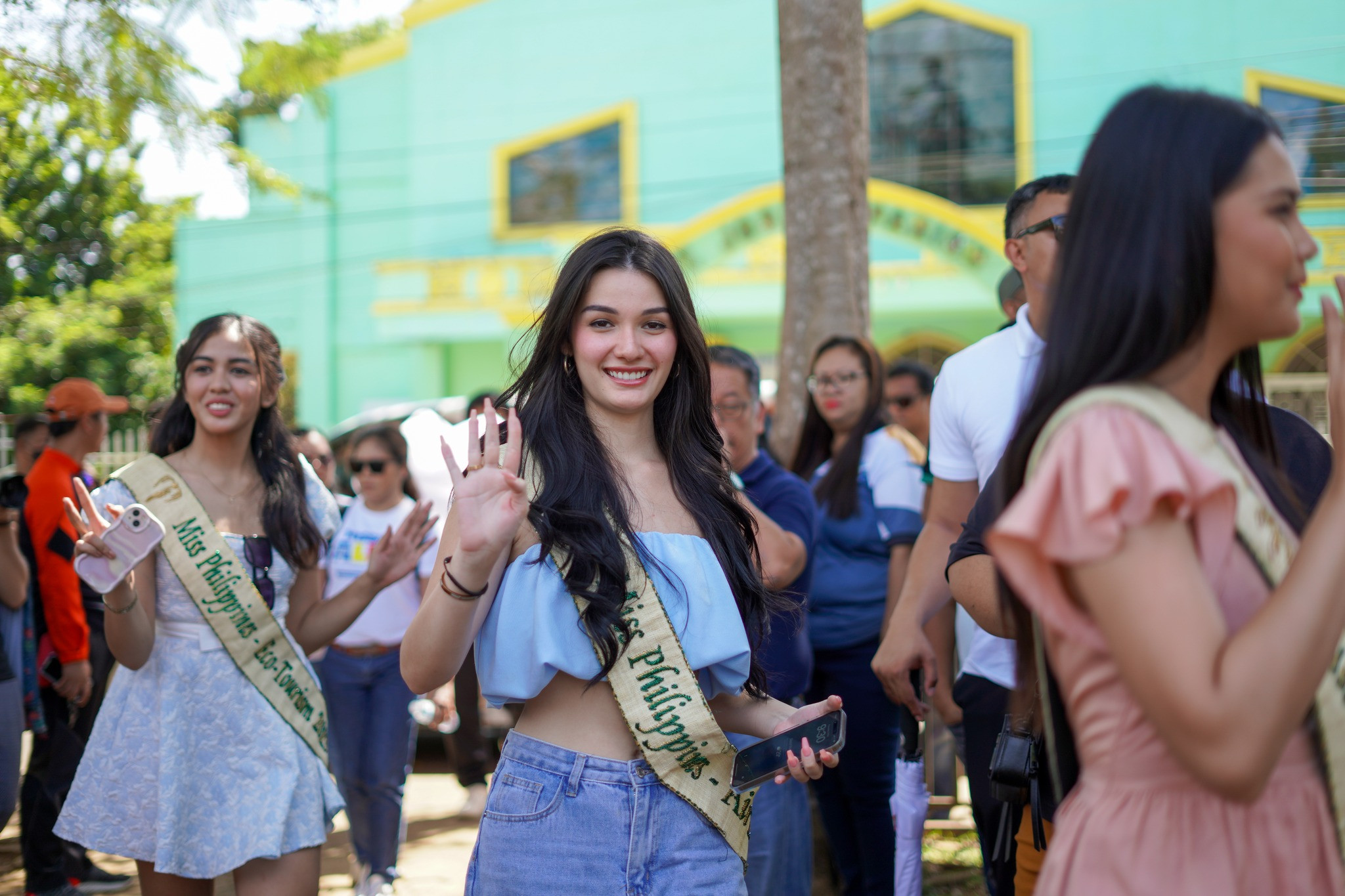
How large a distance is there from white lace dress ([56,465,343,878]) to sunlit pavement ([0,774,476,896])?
5.45 feet

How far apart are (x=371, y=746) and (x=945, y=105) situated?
16.8 m

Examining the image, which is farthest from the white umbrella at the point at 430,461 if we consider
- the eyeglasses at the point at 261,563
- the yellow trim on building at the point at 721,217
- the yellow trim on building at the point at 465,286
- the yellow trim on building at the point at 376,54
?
Result: the yellow trim on building at the point at 376,54

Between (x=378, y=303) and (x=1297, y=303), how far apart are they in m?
19.6

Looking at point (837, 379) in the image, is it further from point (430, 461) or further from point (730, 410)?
point (430, 461)

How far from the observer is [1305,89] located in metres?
16.8

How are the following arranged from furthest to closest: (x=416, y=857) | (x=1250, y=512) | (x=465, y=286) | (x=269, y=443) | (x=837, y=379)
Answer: (x=465, y=286)
(x=416, y=857)
(x=837, y=379)
(x=269, y=443)
(x=1250, y=512)

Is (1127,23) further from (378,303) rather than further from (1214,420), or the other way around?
(1214,420)

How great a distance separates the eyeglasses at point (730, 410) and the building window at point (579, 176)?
1688 centimetres

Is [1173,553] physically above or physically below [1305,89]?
below

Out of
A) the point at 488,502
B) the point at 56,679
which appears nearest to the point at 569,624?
the point at 488,502

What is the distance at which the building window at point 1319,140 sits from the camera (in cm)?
1506

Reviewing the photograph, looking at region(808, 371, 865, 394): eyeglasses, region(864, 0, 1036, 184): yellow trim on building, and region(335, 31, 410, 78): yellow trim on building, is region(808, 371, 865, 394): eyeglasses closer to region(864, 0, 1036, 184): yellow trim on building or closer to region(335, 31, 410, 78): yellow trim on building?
region(864, 0, 1036, 184): yellow trim on building

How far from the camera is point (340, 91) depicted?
21812 mm

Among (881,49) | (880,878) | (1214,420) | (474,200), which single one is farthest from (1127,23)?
(1214,420)
